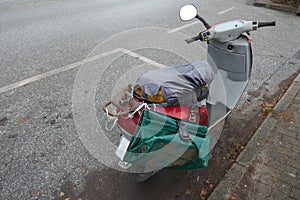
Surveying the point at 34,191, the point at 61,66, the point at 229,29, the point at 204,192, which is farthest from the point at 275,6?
the point at 34,191

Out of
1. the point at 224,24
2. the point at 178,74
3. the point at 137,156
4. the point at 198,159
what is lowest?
the point at 198,159

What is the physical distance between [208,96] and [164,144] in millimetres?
1092

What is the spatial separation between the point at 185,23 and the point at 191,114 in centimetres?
481

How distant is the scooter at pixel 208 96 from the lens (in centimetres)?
167

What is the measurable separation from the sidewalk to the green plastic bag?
67cm

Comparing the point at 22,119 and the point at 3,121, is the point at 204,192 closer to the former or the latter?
the point at 22,119

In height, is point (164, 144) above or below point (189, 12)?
below

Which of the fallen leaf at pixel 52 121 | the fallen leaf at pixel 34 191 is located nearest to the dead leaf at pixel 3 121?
the fallen leaf at pixel 52 121

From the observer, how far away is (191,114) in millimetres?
1775

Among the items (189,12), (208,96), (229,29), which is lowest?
(208,96)

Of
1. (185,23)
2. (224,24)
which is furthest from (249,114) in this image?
(185,23)

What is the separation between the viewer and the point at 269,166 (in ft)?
7.48

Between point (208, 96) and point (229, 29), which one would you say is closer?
point (229, 29)

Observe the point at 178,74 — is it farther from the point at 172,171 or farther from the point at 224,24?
the point at 172,171
